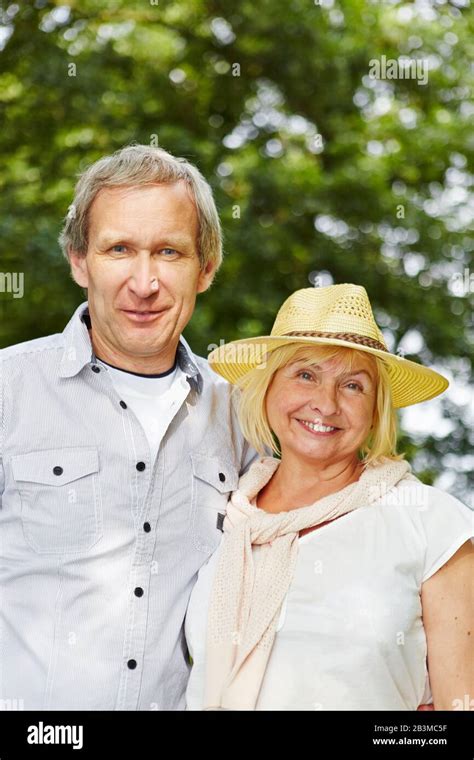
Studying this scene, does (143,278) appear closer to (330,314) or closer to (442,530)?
(330,314)

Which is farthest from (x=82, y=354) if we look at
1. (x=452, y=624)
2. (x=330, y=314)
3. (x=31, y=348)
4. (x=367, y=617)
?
(x=452, y=624)

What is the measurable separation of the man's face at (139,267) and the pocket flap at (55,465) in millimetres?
264

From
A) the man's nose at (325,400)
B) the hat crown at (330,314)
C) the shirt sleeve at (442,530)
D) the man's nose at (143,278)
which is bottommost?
the shirt sleeve at (442,530)

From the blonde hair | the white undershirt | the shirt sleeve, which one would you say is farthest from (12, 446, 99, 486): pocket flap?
the shirt sleeve

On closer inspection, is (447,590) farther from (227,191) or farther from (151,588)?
(227,191)

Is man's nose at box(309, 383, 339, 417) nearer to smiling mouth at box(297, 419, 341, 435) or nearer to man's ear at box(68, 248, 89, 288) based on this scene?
smiling mouth at box(297, 419, 341, 435)

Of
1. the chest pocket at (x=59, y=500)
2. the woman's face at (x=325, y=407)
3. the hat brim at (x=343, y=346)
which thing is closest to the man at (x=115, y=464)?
the chest pocket at (x=59, y=500)

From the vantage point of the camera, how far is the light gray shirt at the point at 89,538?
228 cm

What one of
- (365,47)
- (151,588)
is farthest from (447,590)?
(365,47)

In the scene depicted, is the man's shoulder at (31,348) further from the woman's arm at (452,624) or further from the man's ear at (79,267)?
the woman's arm at (452,624)

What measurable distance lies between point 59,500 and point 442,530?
84 centimetres

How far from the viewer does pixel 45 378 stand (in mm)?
2418

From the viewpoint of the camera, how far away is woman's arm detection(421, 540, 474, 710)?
213 centimetres

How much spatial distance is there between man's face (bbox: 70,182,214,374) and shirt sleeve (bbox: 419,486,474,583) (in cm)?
75
